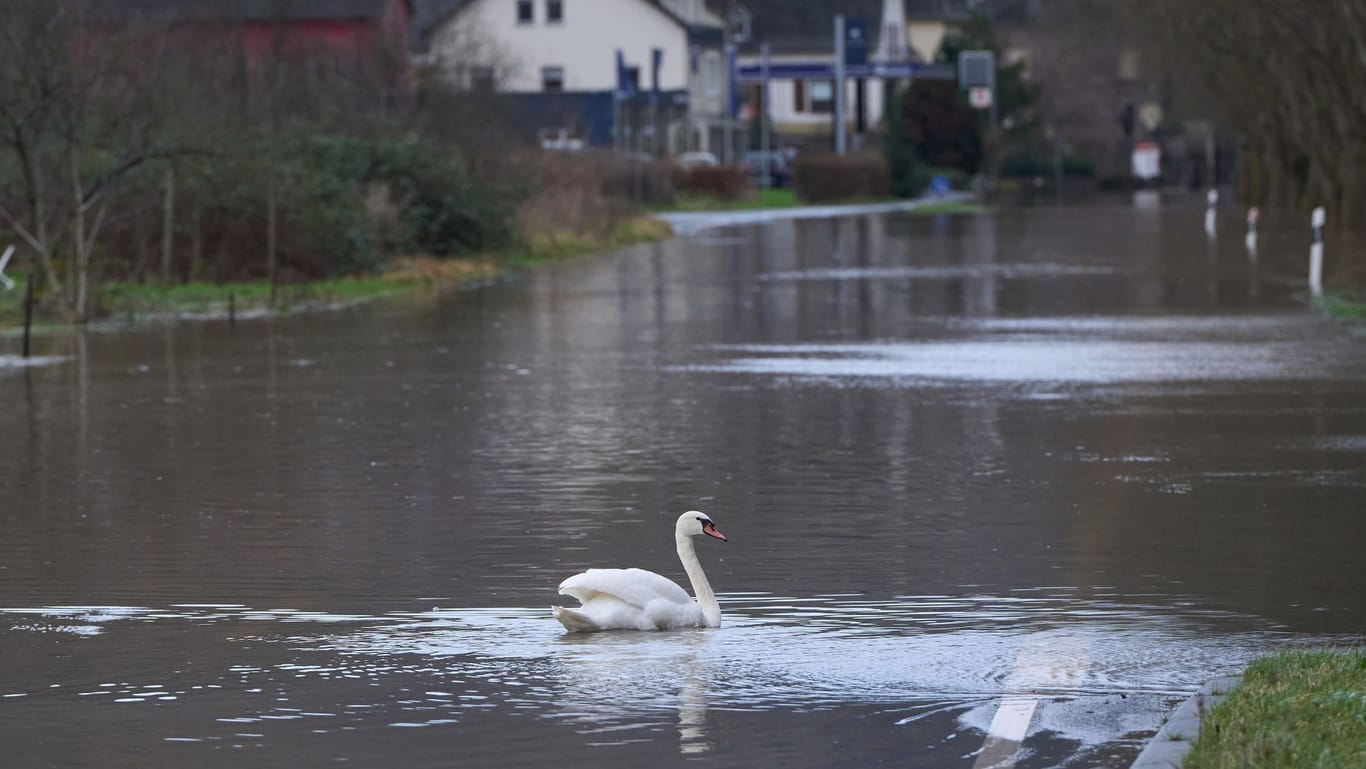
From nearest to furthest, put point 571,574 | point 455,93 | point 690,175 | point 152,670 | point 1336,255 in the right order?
1. point 152,670
2. point 571,574
3. point 1336,255
4. point 455,93
5. point 690,175

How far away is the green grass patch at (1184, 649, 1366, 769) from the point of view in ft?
23.1

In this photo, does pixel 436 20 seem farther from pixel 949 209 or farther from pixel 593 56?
pixel 949 209

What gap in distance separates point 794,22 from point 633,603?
122696 millimetres

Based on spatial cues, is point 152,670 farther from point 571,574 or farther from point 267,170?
point 267,170

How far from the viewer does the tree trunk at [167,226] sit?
107 feet

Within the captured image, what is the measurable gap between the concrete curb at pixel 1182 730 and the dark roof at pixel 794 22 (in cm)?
12117

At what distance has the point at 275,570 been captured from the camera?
Result: 11.6m

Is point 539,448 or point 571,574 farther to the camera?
point 539,448

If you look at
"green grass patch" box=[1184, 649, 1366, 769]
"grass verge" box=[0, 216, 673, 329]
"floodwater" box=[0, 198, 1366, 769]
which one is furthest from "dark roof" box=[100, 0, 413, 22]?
"green grass patch" box=[1184, 649, 1366, 769]

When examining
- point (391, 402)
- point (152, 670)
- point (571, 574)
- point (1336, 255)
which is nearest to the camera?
point (152, 670)

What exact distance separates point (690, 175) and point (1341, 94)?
3285 centimetres

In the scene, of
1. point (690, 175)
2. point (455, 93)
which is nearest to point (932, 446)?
point (455, 93)

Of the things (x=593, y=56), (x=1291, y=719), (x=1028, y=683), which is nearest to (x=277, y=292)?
(x=1028, y=683)

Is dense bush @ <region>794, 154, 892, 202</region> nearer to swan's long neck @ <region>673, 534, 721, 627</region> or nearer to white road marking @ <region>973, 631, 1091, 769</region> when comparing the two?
swan's long neck @ <region>673, 534, 721, 627</region>
